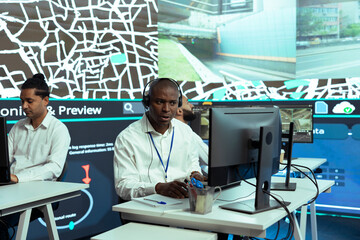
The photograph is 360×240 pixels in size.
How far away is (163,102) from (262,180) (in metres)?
0.81

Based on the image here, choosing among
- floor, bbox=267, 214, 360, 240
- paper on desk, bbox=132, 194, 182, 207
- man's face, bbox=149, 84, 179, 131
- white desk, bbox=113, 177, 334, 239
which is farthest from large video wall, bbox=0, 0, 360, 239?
white desk, bbox=113, 177, 334, 239

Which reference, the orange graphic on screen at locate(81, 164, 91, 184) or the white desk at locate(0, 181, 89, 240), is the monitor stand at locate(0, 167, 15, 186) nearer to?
the white desk at locate(0, 181, 89, 240)

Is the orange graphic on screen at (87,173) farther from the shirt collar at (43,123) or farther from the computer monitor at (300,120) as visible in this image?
the computer monitor at (300,120)

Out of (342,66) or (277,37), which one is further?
(277,37)

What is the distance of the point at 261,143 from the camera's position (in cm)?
198

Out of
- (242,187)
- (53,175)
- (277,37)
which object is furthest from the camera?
(277,37)

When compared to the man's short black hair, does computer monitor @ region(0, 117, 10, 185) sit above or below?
below

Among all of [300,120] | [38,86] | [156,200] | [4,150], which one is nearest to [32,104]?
[38,86]

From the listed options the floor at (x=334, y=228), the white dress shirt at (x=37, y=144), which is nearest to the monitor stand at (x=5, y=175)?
the white dress shirt at (x=37, y=144)

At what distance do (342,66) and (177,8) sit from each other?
2202 mm

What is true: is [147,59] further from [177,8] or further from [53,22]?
[53,22]

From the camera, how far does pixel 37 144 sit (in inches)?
128

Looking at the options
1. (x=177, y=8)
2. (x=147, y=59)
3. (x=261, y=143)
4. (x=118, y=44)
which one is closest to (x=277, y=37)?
(x=177, y=8)

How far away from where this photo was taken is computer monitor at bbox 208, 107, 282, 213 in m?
1.92
